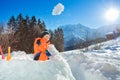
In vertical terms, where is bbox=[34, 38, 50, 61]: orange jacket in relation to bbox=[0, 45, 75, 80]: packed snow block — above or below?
above

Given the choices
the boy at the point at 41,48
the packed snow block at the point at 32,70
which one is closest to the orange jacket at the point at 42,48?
the boy at the point at 41,48

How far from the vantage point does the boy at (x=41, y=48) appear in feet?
19.1

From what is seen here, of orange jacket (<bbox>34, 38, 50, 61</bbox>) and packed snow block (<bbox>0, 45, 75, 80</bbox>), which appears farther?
orange jacket (<bbox>34, 38, 50, 61</bbox>)

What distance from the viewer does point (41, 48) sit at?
594cm

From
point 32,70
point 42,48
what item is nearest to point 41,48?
→ point 42,48

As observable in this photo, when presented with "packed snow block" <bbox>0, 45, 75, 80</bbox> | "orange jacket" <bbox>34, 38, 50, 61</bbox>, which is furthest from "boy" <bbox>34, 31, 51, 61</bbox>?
"packed snow block" <bbox>0, 45, 75, 80</bbox>

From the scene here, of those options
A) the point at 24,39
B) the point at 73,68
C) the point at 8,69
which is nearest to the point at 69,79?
the point at 8,69

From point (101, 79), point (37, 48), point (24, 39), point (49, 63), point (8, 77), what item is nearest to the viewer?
point (8, 77)

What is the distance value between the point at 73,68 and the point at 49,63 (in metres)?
2.19

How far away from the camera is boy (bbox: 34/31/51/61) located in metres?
5.82

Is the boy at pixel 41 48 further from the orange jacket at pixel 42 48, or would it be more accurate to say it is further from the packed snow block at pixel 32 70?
the packed snow block at pixel 32 70

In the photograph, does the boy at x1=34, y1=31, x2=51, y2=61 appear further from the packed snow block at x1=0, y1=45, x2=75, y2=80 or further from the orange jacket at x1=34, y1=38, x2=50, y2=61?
the packed snow block at x1=0, y1=45, x2=75, y2=80

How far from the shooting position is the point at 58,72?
12.1 feet

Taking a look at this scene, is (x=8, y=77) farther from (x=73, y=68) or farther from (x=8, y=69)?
(x=73, y=68)
